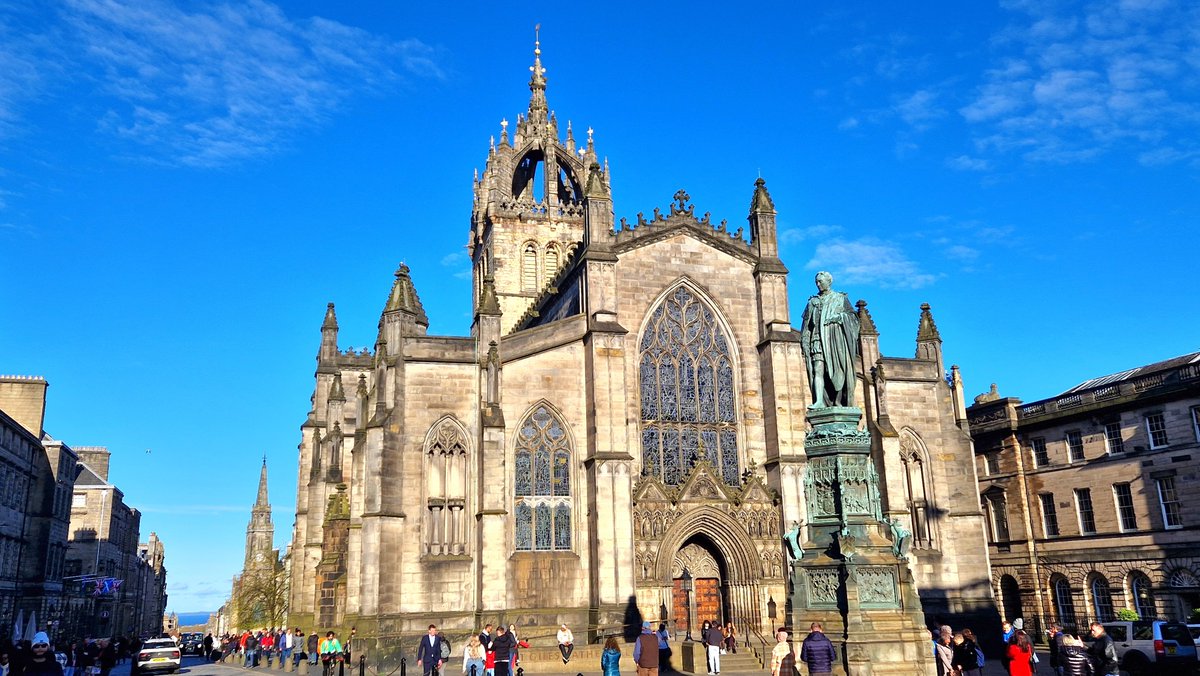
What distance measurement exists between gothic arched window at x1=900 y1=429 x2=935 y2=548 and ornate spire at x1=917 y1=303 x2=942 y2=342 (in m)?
4.19

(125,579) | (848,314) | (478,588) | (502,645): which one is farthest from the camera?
(125,579)

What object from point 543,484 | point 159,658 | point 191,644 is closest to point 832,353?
point 543,484

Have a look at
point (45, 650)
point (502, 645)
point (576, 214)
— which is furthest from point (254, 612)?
point (45, 650)

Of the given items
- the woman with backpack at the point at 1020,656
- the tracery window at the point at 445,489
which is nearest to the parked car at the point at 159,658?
the tracery window at the point at 445,489

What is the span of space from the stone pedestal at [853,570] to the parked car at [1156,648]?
12.3 m

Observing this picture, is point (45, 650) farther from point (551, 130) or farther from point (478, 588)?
point (551, 130)

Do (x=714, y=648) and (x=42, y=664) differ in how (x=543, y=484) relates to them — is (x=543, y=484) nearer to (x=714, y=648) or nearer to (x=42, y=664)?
(x=714, y=648)

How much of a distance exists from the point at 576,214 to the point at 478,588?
1173 inches

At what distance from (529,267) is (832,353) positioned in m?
38.9

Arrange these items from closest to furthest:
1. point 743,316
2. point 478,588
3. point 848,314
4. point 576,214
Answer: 1. point 848,314
2. point 478,588
3. point 743,316
4. point 576,214

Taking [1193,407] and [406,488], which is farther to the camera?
[1193,407]

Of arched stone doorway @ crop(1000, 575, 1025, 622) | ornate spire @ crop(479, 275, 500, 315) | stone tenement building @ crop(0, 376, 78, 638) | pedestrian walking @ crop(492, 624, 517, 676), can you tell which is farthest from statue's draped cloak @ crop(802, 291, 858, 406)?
stone tenement building @ crop(0, 376, 78, 638)

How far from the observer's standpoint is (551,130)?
57719mm

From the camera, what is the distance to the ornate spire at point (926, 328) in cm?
3747
